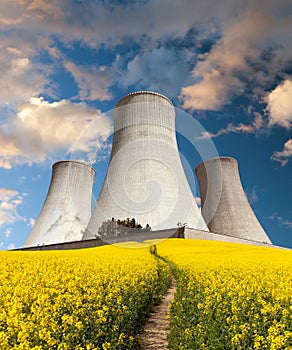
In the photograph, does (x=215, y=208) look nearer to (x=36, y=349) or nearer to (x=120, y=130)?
(x=120, y=130)

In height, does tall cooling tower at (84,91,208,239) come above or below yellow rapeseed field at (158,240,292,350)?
above

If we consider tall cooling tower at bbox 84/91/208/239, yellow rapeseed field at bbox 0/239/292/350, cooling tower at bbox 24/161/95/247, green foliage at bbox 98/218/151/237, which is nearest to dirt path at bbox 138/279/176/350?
yellow rapeseed field at bbox 0/239/292/350

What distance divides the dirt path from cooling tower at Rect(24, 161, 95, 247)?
25.0 m

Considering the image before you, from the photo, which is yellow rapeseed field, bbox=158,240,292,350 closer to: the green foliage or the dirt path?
the dirt path

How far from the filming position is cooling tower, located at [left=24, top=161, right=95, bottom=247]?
104 ft

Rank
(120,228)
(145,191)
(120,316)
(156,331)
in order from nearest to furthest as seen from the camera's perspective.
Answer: (120,316) < (156,331) < (120,228) < (145,191)

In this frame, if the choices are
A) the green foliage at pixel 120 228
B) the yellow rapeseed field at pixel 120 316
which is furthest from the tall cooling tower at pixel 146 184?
the yellow rapeseed field at pixel 120 316

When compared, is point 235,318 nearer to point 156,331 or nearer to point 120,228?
point 156,331

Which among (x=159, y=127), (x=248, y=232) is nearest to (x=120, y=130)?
(x=159, y=127)

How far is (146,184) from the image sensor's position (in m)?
28.7

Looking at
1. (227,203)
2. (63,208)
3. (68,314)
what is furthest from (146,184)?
(68,314)

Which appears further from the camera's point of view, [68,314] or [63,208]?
[63,208]

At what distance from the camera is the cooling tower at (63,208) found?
104ft

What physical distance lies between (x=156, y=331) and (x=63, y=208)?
26714 mm
